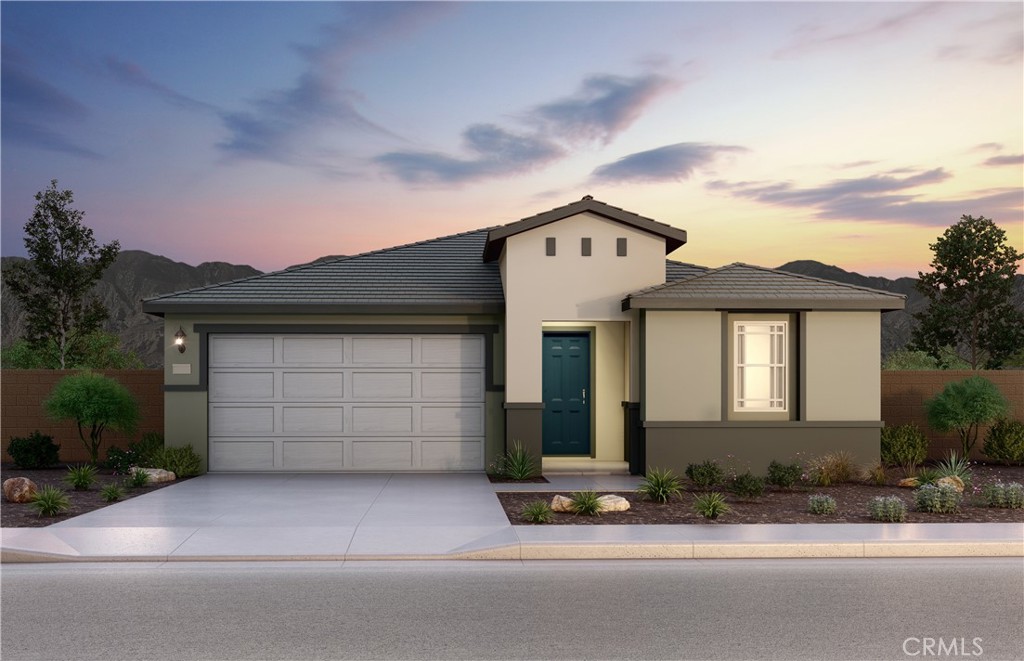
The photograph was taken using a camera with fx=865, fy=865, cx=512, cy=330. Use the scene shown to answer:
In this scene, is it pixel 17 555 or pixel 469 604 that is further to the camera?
pixel 17 555

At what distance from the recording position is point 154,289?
10125 cm

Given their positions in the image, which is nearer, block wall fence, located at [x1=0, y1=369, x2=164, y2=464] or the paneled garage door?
the paneled garage door

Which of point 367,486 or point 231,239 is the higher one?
point 231,239

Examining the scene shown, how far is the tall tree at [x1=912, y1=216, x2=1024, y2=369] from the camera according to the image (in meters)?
38.5

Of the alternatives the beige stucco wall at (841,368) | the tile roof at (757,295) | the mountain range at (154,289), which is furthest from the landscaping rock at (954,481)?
the mountain range at (154,289)

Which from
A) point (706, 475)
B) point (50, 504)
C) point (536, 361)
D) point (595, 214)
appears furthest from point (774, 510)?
point (50, 504)

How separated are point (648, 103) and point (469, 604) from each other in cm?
1618

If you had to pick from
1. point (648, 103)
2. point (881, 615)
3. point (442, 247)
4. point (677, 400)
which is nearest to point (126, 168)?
point (442, 247)

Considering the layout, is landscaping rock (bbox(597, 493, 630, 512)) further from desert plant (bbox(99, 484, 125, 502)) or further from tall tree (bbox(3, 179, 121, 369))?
tall tree (bbox(3, 179, 121, 369))

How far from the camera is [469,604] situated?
7637mm

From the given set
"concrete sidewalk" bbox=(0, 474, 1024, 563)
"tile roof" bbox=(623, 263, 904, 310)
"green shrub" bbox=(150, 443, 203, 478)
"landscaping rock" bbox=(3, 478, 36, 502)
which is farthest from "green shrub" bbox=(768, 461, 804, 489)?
"landscaping rock" bbox=(3, 478, 36, 502)

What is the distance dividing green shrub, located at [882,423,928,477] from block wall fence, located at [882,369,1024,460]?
51.4 inches

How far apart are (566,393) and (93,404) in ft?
30.6

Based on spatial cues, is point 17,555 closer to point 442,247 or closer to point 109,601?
point 109,601
